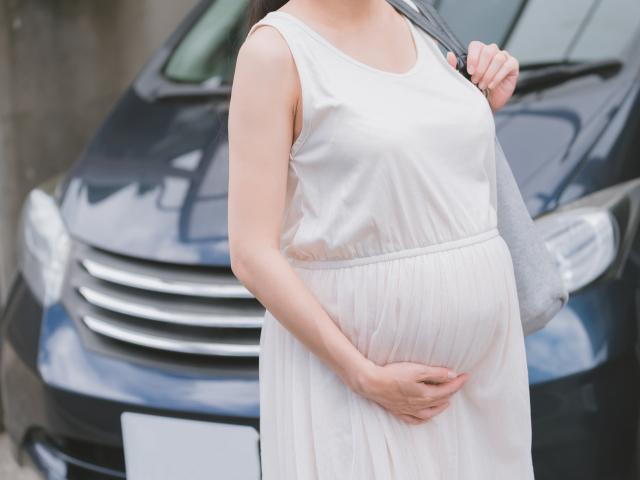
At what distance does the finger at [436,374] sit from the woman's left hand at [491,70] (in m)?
0.50

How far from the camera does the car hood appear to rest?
2.78 meters

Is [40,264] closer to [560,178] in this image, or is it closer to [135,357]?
[135,357]

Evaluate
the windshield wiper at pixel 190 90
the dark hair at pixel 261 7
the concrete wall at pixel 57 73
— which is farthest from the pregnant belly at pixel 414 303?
the concrete wall at pixel 57 73

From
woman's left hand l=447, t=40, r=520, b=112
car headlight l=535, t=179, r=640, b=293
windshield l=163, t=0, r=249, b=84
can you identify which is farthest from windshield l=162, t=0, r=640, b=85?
woman's left hand l=447, t=40, r=520, b=112

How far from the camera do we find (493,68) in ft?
6.28

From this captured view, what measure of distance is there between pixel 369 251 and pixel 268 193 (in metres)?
0.18

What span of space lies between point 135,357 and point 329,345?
1.24 m

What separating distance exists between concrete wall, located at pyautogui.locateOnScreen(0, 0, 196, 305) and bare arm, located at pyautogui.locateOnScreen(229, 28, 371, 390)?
2955mm

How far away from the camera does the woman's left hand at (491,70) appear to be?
1.89 metres

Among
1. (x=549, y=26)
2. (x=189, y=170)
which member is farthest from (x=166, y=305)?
(x=549, y=26)

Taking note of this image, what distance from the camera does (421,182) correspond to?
164 cm

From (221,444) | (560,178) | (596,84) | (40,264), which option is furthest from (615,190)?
(40,264)

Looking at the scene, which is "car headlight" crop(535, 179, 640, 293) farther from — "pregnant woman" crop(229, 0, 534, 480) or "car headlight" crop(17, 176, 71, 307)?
"car headlight" crop(17, 176, 71, 307)

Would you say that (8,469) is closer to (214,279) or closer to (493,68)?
(214,279)
